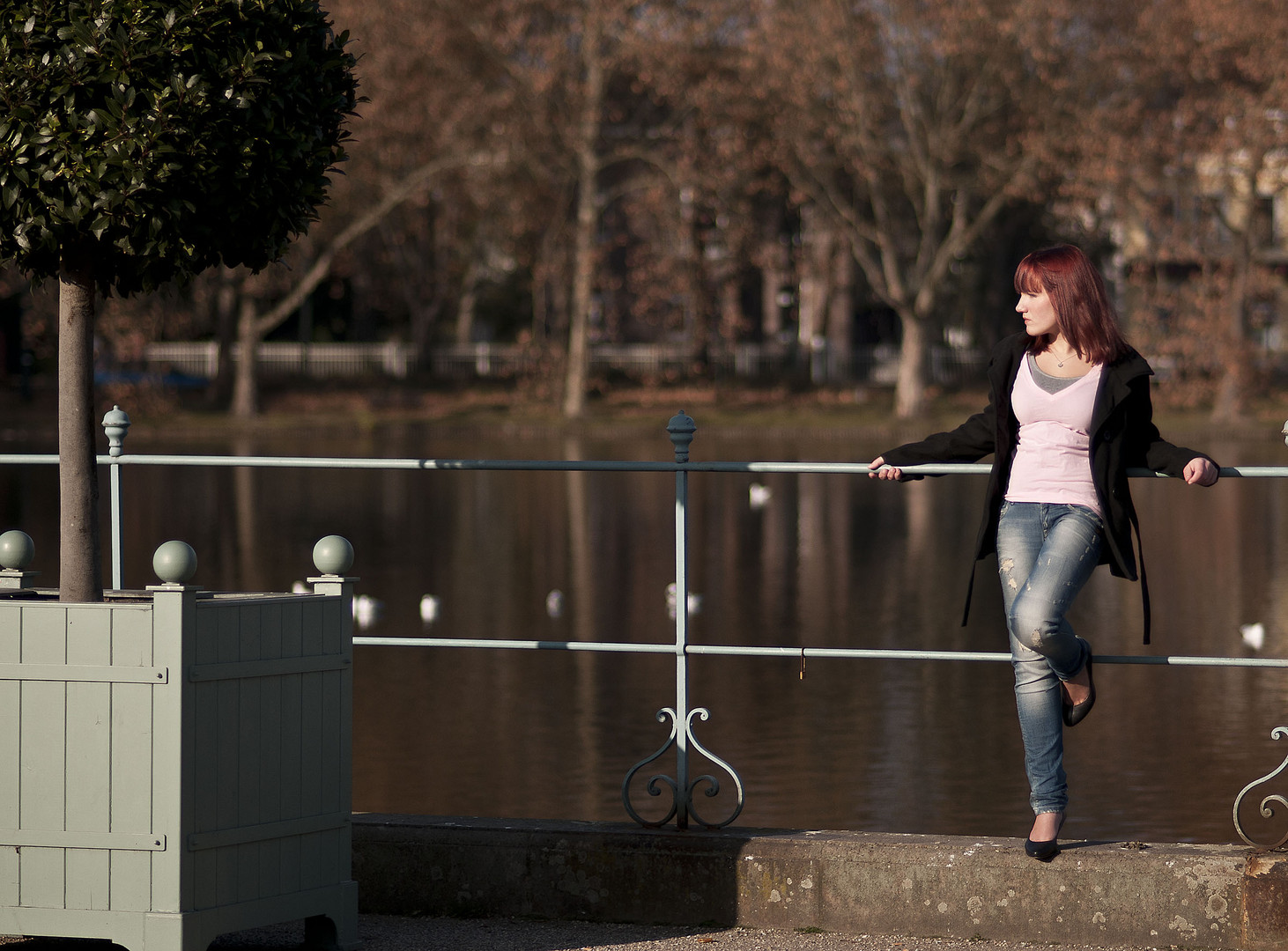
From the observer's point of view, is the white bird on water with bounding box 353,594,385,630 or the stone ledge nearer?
the stone ledge

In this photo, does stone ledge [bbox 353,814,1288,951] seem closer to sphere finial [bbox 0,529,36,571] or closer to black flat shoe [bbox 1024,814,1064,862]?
black flat shoe [bbox 1024,814,1064,862]

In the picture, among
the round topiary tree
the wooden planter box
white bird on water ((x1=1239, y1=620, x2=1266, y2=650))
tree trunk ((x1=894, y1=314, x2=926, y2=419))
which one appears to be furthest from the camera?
tree trunk ((x1=894, y1=314, x2=926, y2=419))

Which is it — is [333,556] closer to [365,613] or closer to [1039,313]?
[1039,313]

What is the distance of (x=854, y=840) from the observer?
4547 millimetres

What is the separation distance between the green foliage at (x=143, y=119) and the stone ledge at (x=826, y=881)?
168 cm

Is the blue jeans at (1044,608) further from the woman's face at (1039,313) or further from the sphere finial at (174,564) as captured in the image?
the sphere finial at (174,564)

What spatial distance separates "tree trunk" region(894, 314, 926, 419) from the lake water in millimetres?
16386

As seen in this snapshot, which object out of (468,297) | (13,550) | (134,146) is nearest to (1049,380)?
(134,146)

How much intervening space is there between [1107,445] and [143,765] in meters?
2.37

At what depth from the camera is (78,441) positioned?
4.47 meters

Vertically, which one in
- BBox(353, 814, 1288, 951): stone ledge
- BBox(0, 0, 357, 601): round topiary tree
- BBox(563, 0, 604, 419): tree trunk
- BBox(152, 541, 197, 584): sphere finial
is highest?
BBox(563, 0, 604, 419): tree trunk

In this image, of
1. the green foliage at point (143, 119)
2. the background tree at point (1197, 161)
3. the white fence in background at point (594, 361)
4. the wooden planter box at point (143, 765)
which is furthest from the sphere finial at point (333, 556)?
the white fence in background at point (594, 361)

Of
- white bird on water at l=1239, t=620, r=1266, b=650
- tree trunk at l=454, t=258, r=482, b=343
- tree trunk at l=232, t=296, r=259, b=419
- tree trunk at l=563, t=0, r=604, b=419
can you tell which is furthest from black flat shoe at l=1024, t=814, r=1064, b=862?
tree trunk at l=454, t=258, r=482, b=343

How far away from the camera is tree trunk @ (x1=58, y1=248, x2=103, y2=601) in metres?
4.43
